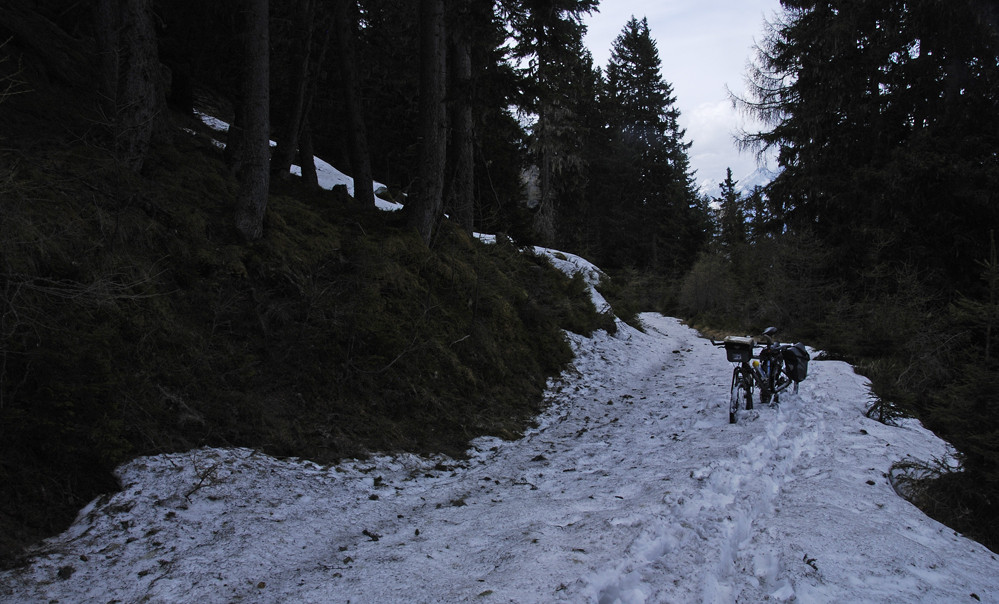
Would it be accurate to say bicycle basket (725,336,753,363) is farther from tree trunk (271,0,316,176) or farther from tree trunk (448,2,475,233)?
tree trunk (271,0,316,176)

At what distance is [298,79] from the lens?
10727 millimetres

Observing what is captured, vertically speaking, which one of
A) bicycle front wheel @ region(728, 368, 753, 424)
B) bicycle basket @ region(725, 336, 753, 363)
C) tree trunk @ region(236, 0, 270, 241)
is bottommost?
bicycle front wheel @ region(728, 368, 753, 424)

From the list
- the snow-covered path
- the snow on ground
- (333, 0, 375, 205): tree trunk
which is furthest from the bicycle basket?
the snow on ground

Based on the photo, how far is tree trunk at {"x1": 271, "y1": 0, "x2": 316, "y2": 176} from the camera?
32.5ft

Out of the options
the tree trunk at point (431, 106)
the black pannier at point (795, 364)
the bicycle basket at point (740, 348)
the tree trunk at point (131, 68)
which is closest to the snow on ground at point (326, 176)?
the tree trunk at point (431, 106)

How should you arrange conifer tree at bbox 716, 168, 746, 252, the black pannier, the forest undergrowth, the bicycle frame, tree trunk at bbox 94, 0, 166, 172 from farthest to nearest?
conifer tree at bbox 716, 168, 746, 252 < the black pannier < the bicycle frame < tree trunk at bbox 94, 0, 166, 172 < the forest undergrowth

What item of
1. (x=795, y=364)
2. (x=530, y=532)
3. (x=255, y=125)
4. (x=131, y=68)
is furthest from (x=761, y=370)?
(x=131, y=68)

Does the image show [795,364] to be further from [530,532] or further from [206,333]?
[206,333]

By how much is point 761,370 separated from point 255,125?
874 centimetres

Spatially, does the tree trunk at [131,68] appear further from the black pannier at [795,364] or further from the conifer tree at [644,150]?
the conifer tree at [644,150]

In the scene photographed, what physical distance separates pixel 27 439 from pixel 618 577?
431 cm

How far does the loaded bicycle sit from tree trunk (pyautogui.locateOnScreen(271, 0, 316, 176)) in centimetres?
949

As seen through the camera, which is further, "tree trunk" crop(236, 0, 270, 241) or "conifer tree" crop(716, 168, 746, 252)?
"conifer tree" crop(716, 168, 746, 252)

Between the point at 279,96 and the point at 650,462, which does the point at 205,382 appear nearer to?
the point at 650,462
